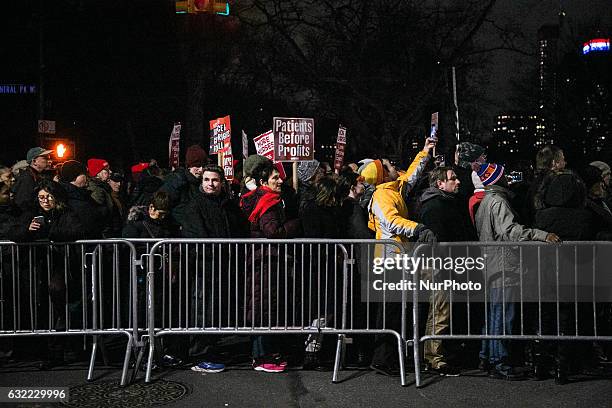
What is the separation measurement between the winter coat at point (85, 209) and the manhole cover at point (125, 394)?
1612mm

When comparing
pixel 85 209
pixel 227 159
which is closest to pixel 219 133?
pixel 227 159

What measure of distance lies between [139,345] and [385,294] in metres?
2.30

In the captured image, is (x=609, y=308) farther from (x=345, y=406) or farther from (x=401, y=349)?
(x=345, y=406)

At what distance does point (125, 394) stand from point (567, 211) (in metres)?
4.23

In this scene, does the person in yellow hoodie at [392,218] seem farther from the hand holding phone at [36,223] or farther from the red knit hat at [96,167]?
the red knit hat at [96,167]

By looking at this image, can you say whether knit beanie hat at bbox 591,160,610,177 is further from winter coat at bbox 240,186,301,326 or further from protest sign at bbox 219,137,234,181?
protest sign at bbox 219,137,234,181

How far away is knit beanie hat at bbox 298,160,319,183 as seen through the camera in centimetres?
1316

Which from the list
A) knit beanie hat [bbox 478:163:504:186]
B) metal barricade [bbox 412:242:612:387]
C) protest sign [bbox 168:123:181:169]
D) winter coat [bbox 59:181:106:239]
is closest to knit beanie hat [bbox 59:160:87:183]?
winter coat [bbox 59:181:106:239]

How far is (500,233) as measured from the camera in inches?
285

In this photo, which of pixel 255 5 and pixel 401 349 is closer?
pixel 401 349

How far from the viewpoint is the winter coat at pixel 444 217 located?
23.7 ft

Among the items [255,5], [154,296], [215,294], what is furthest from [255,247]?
[255,5]

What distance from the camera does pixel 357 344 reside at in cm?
782

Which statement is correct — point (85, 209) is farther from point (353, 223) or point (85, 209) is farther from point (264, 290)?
point (353, 223)
